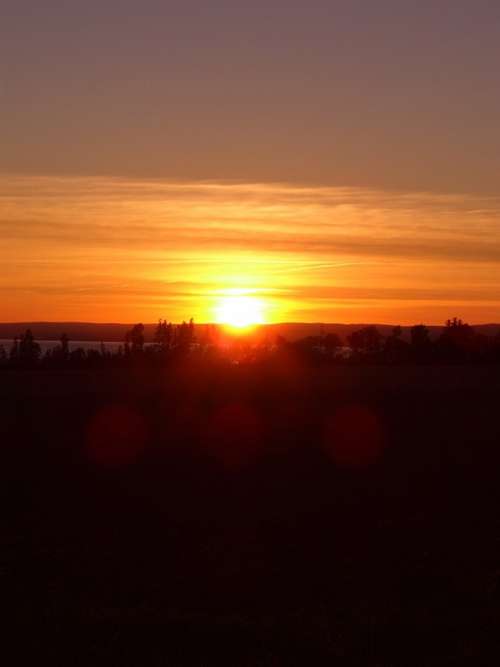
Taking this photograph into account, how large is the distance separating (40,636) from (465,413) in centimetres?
2021

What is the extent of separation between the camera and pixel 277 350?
252 feet

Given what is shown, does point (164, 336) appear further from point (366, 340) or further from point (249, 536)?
point (249, 536)

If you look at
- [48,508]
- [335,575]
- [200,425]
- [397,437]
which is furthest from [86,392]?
[335,575]

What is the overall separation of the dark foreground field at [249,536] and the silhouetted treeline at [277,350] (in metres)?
34.2

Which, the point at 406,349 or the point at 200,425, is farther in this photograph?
the point at 406,349

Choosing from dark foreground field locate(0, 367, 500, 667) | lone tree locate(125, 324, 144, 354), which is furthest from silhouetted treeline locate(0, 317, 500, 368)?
dark foreground field locate(0, 367, 500, 667)

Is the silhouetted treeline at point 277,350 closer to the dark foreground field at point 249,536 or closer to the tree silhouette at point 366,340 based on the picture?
the tree silhouette at point 366,340

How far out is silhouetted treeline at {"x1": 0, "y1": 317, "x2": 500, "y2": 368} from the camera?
6600 cm

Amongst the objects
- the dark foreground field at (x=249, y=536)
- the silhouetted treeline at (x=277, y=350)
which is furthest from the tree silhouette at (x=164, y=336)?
the dark foreground field at (x=249, y=536)

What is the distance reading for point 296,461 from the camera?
68.4 feet

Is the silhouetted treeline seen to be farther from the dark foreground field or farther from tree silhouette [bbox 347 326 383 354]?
the dark foreground field

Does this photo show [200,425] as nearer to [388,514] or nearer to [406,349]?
[388,514]

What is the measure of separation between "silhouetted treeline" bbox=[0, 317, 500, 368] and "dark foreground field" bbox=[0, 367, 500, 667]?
34.2 metres

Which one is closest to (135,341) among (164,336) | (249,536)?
(164,336)
